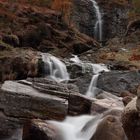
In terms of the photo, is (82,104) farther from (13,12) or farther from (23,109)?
(13,12)

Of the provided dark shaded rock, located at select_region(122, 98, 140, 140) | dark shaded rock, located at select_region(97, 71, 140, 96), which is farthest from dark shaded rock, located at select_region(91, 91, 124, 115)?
dark shaded rock, located at select_region(97, 71, 140, 96)

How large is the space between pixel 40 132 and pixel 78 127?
2455 mm

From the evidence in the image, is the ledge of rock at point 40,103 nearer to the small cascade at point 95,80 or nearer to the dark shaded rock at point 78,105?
the dark shaded rock at point 78,105

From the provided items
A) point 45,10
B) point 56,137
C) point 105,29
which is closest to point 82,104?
point 56,137

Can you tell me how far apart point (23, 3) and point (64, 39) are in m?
11.4

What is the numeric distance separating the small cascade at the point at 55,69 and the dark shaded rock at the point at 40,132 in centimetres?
1307

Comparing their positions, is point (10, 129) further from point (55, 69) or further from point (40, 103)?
point (55, 69)

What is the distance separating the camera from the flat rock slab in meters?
20.3

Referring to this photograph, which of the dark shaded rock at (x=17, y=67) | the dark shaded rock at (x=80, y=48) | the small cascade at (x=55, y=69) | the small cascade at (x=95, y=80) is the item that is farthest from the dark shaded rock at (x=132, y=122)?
the dark shaded rock at (x=80, y=48)

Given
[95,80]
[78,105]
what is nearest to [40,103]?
[78,105]

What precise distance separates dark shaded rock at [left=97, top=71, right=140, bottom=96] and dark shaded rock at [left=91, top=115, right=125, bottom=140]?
1397cm

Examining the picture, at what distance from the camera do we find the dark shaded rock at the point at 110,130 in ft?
49.4

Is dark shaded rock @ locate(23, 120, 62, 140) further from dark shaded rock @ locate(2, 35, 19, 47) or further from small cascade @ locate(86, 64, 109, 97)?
dark shaded rock @ locate(2, 35, 19, 47)

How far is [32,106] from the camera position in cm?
2052
